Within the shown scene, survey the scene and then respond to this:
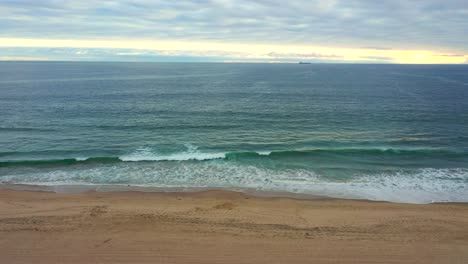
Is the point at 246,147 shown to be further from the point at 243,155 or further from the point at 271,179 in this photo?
the point at 271,179

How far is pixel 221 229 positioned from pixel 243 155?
47.1 ft

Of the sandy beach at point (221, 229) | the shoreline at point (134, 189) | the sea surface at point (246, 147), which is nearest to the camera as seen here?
the sandy beach at point (221, 229)

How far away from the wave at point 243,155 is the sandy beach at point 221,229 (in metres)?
7.33

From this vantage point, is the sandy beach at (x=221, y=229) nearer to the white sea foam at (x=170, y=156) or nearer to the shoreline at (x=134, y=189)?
the shoreline at (x=134, y=189)

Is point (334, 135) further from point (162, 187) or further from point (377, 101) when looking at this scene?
point (377, 101)

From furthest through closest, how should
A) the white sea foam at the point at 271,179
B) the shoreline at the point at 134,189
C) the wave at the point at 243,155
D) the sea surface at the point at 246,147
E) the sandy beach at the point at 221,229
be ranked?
1. the wave at the point at 243,155
2. the sea surface at the point at 246,147
3. the white sea foam at the point at 271,179
4. the shoreline at the point at 134,189
5. the sandy beach at the point at 221,229

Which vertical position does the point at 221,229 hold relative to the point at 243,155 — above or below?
below

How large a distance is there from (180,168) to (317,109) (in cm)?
3254

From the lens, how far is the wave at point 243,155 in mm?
29517

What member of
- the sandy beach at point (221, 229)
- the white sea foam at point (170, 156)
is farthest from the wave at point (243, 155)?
the sandy beach at point (221, 229)

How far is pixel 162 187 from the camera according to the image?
24.2 metres

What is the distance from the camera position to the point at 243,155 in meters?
31.3

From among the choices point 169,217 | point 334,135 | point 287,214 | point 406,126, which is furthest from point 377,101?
point 169,217

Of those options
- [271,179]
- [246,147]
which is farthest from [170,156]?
[271,179]
